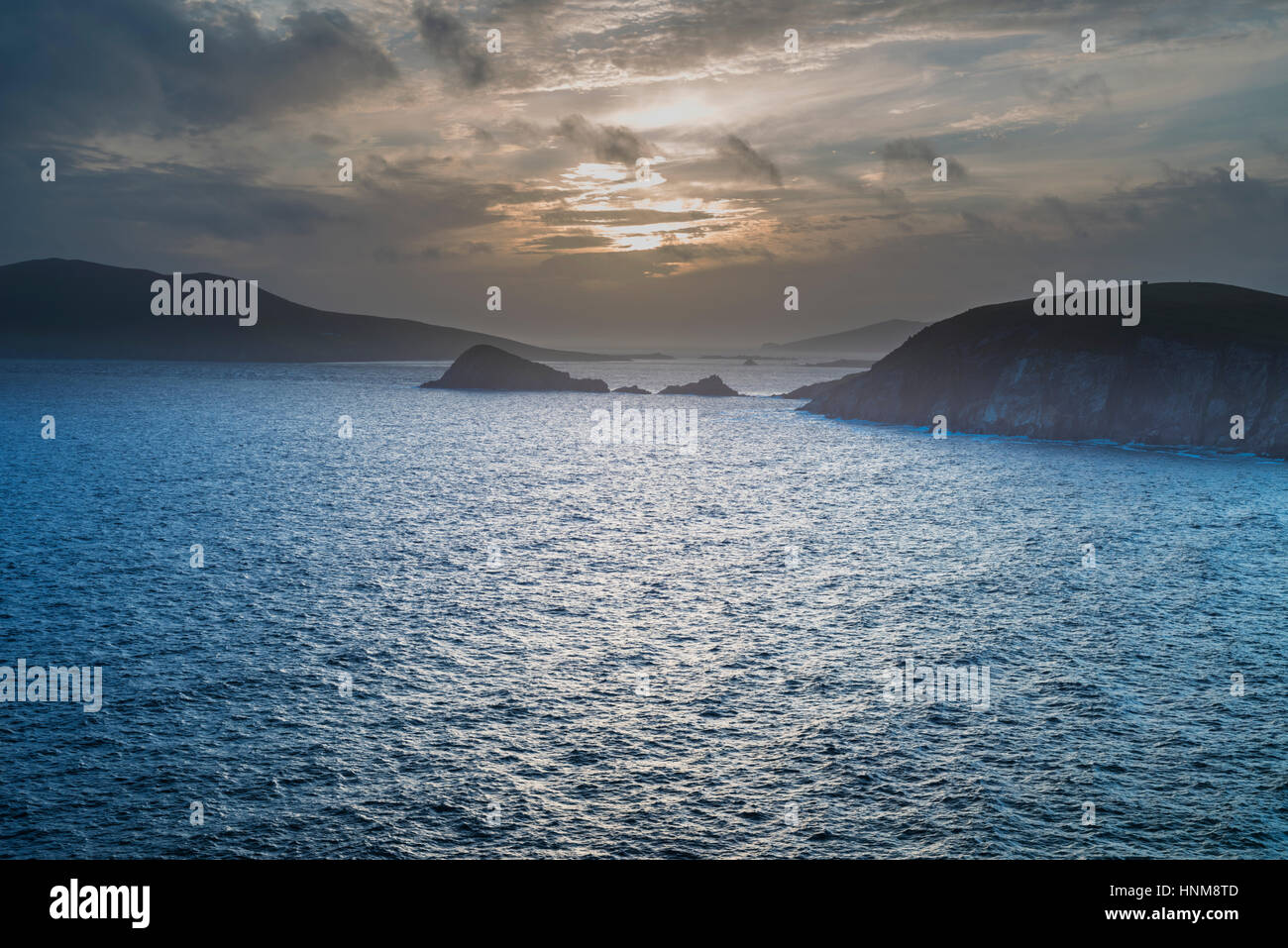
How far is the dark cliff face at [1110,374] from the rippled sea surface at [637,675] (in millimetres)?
56924

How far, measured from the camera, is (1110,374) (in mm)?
137750

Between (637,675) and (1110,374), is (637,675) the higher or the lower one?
the lower one

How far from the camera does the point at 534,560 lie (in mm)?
56062

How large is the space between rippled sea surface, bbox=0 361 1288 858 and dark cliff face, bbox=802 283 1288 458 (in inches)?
2241

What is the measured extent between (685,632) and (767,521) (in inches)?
1321

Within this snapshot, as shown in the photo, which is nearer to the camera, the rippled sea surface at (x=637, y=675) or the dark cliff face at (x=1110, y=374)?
the rippled sea surface at (x=637, y=675)

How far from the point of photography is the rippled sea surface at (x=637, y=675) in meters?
23.0

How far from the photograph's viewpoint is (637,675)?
3494cm

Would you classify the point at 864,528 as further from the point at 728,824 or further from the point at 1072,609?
the point at 728,824

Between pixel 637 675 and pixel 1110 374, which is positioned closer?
pixel 637 675

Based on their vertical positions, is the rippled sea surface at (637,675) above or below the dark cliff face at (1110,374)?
below

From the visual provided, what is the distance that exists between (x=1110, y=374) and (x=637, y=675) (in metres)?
135
